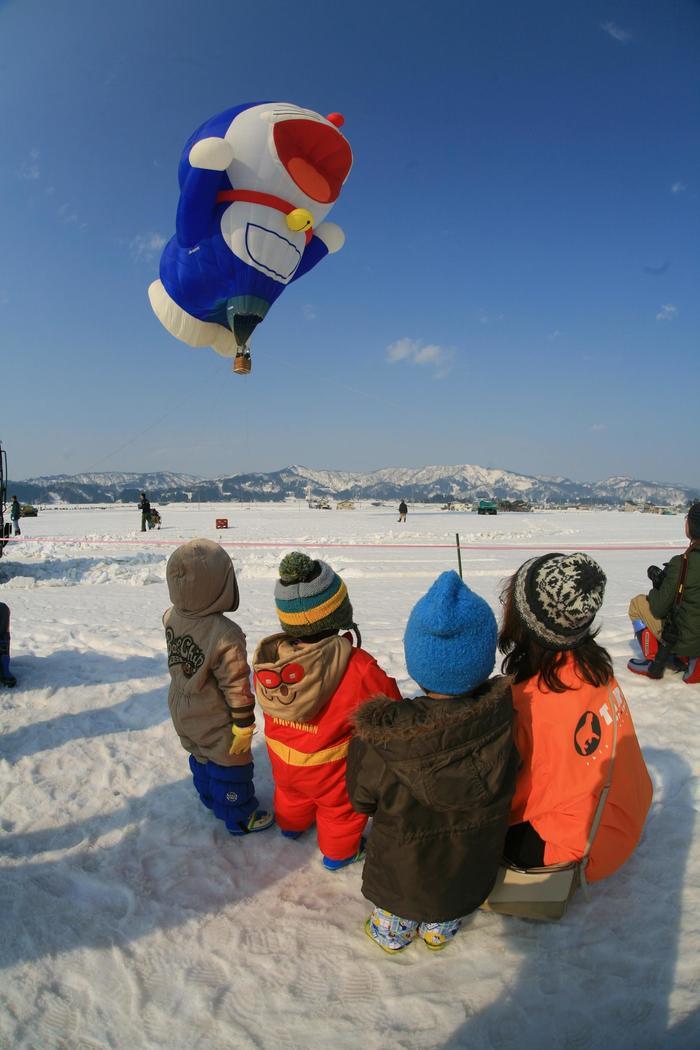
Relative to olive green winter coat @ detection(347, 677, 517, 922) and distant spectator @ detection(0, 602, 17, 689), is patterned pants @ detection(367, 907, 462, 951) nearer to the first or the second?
olive green winter coat @ detection(347, 677, 517, 922)

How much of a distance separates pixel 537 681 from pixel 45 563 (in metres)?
12.6

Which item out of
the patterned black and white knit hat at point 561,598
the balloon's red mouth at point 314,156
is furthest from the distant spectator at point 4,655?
the balloon's red mouth at point 314,156

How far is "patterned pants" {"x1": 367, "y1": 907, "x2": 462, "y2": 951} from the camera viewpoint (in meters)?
2.10

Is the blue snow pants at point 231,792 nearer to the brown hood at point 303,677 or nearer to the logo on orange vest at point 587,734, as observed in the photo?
the brown hood at point 303,677

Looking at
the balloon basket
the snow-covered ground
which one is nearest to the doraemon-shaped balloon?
the balloon basket

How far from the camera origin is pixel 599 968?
1997 millimetres

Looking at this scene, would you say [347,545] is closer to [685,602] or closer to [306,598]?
[685,602]

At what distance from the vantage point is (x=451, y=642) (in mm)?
1877

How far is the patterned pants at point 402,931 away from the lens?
82.6 inches

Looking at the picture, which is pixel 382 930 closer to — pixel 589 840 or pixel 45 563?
pixel 589 840

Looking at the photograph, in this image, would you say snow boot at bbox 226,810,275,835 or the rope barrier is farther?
the rope barrier

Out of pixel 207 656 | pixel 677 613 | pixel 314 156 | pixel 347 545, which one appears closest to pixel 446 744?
pixel 207 656

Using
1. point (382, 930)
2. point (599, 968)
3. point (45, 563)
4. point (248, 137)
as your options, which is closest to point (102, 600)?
point (45, 563)

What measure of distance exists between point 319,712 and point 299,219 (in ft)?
39.7
